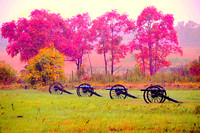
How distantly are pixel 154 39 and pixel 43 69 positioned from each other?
1726 centimetres

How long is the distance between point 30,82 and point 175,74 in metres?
16.9

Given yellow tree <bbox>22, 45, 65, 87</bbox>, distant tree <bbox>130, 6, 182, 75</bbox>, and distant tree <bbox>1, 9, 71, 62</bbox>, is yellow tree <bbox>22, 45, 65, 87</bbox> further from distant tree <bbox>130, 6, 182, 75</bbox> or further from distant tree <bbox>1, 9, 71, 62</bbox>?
distant tree <bbox>130, 6, 182, 75</bbox>

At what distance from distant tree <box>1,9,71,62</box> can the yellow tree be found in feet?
23.5

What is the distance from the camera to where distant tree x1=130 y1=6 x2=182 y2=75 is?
1485 inches

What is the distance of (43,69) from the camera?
28391 mm

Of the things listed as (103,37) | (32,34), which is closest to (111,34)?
(103,37)

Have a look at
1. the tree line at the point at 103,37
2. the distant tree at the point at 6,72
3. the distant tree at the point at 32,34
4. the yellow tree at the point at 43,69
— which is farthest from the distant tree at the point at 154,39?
the distant tree at the point at 6,72

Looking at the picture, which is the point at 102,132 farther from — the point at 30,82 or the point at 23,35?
the point at 23,35

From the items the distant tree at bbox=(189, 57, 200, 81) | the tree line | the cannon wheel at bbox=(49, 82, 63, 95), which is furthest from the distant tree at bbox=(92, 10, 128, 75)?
the cannon wheel at bbox=(49, 82, 63, 95)

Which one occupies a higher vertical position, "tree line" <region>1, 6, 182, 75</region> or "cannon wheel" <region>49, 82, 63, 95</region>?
"tree line" <region>1, 6, 182, 75</region>

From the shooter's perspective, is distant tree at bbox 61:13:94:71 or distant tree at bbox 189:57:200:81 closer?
distant tree at bbox 189:57:200:81

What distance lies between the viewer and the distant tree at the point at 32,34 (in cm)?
3556

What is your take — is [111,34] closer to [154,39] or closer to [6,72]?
[154,39]

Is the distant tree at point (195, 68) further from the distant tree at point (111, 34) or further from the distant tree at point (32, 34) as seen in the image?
the distant tree at point (32, 34)
